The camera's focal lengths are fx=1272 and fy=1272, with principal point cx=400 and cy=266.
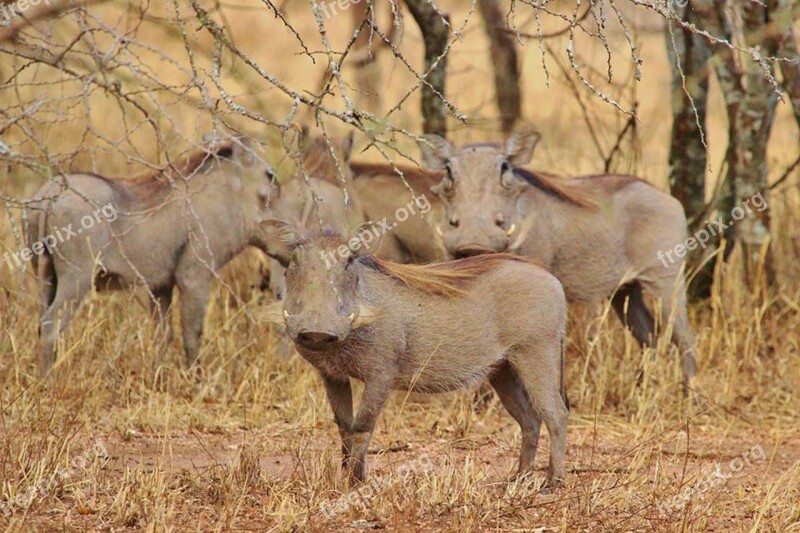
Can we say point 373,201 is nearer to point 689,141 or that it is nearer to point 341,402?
point 689,141

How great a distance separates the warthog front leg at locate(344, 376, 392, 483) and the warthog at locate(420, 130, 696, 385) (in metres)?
1.64

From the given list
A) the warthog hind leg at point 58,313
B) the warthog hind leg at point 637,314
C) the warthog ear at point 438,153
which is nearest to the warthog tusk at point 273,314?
the warthog hind leg at point 58,313

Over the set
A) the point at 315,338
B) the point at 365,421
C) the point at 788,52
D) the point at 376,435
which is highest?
the point at 788,52

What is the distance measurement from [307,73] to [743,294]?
881 centimetres

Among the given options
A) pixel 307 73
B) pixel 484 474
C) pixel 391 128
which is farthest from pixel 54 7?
pixel 307 73

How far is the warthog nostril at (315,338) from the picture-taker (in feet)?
12.2

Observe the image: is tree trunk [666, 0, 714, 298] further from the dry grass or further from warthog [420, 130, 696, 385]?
warthog [420, 130, 696, 385]

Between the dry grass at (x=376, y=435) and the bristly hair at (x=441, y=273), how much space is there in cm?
56

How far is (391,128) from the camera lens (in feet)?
10.4

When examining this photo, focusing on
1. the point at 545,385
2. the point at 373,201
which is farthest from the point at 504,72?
the point at 545,385

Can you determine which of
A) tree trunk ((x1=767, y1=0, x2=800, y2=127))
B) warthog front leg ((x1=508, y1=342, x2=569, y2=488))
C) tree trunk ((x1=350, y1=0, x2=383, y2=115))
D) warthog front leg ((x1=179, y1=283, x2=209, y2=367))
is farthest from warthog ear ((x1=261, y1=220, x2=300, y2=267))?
tree trunk ((x1=350, y1=0, x2=383, y2=115))

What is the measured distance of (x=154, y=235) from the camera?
581cm

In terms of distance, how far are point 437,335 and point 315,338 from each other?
0.61 metres

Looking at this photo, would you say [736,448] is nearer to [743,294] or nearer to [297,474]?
[743,294]
